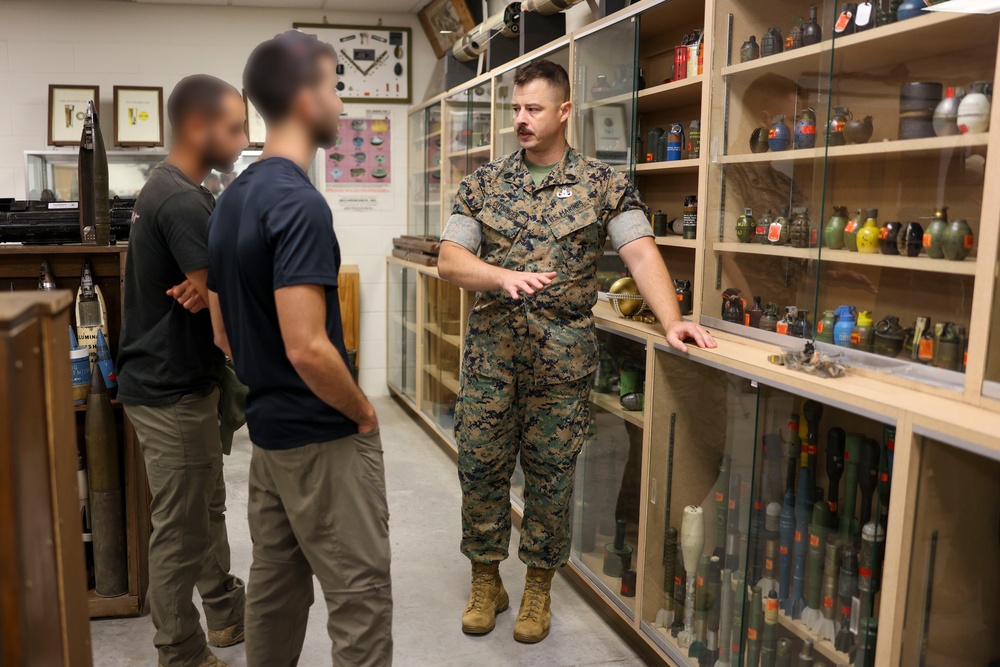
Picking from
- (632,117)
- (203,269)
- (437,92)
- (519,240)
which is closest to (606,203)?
(519,240)

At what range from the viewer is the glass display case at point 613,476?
280cm

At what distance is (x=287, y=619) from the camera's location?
6.03 feet

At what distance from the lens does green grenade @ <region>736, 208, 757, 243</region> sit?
239 centimetres

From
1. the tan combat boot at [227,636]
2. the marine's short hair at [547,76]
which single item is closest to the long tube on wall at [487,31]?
the marine's short hair at [547,76]

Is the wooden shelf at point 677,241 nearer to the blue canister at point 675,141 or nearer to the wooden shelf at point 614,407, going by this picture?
the blue canister at point 675,141

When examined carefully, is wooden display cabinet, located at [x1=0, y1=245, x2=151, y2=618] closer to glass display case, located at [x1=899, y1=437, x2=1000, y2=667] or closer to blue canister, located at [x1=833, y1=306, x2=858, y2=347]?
blue canister, located at [x1=833, y1=306, x2=858, y2=347]

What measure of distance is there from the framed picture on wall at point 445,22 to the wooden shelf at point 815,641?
4.50 metres

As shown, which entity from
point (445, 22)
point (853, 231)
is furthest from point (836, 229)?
point (445, 22)

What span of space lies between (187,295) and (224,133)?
44 centimetres

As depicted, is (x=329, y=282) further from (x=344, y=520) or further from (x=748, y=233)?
(x=748, y=233)

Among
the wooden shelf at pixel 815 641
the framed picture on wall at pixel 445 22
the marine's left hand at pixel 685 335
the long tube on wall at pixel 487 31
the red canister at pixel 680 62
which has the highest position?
the framed picture on wall at pixel 445 22

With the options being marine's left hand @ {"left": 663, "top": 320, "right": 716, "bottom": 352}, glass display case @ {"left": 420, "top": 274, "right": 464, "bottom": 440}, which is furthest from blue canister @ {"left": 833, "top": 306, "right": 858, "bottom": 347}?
glass display case @ {"left": 420, "top": 274, "right": 464, "bottom": 440}

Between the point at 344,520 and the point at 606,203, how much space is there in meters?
1.35

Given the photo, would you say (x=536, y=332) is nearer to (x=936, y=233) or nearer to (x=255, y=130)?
(x=936, y=233)
